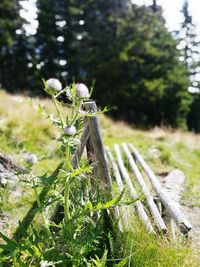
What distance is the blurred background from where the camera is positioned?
16875 mm

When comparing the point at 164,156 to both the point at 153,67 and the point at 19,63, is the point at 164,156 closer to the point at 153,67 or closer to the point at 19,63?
the point at 153,67

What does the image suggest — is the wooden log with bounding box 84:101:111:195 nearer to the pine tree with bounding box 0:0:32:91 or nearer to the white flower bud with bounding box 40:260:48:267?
the white flower bud with bounding box 40:260:48:267

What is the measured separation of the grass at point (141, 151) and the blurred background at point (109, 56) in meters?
6.34

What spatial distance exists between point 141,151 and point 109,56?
11713 mm

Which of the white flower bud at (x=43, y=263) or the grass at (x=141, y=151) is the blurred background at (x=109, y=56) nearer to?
the grass at (x=141, y=151)

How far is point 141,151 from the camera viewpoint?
641cm

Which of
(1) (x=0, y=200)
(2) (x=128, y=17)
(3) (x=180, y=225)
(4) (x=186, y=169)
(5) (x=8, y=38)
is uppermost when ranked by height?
(2) (x=128, y=17)

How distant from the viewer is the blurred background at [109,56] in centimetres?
1688

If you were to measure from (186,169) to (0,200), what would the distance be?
3.80 m

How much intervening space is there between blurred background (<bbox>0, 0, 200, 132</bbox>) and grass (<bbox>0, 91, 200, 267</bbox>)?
6344mm

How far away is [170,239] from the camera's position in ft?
6.44

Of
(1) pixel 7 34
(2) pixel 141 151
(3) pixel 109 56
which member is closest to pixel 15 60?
(1) pixel 7 34

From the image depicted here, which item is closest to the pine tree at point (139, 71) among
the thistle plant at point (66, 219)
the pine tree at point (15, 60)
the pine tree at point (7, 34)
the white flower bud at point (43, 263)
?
the pine tree at point (15, 60)

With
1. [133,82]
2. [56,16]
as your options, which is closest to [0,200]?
[133,82]
